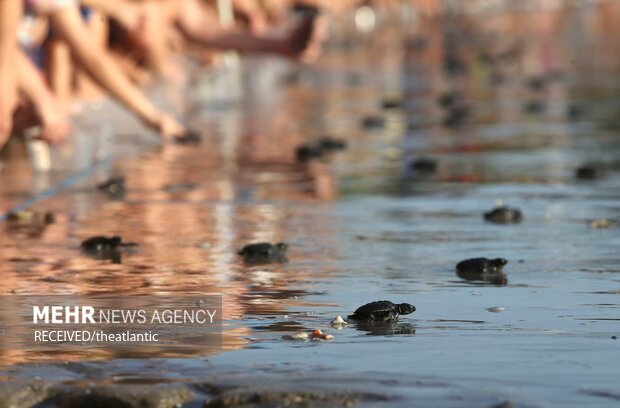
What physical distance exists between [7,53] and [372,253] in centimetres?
168

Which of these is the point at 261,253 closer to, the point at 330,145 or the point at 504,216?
the point at 504,216

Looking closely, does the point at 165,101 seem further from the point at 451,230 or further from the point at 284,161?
the point at 451,230

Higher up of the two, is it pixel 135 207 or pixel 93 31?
pixel 93 31

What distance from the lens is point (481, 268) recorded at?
6.16 meters

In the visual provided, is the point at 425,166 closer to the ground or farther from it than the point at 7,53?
closer to the ground

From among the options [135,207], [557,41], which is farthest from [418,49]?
[135,207]

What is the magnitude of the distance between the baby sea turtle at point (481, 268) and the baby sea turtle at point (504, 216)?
1482 millimetres

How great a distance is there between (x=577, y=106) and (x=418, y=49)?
14149mm

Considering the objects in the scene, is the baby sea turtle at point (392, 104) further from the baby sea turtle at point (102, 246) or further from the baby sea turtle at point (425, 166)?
the baby sea turtle at point (102, 246)

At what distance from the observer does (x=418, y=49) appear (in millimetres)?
29719

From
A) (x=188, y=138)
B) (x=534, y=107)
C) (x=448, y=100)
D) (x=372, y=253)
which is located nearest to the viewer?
(x=372, y=253)

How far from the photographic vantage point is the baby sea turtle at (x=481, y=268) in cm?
611

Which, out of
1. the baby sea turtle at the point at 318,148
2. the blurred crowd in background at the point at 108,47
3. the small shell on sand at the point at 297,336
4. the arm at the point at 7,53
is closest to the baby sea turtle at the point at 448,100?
the blurred crowd in background at the point at 108,47

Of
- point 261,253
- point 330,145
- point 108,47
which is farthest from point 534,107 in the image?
point 261,253
